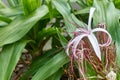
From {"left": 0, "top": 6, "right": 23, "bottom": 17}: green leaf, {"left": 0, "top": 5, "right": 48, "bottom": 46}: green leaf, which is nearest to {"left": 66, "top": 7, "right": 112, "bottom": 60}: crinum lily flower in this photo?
{"left": 0, "top": 5, "right": 48, "bottom": 46}: green leaf

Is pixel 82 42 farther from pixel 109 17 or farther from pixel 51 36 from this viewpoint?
pixel 51 36

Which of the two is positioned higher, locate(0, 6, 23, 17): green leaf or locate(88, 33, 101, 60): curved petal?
locate(0, 6, 23, 17): green leaf

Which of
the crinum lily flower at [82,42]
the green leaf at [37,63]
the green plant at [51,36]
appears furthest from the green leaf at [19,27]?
the crinum lily flower at [82,42]

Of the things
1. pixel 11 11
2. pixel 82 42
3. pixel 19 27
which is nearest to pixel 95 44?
pixel 82 42

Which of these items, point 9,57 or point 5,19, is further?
point 5,19

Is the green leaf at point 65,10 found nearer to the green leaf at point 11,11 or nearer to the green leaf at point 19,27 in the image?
the green leaf at point 19,27

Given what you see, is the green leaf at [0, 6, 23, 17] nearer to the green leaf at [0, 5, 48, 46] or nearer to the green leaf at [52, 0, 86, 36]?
the green leaf at [0, 5, 48, 46]

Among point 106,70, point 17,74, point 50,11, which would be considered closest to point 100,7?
point 50,11
